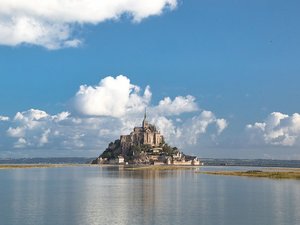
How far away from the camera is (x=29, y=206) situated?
5709cm

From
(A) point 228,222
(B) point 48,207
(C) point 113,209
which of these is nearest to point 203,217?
(A) point 228,222

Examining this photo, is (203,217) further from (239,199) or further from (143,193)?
(143,193)

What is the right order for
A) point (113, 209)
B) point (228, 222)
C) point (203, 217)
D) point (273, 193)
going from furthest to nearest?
point (273, 193)
point (113, 209)
point (203, 217)
point (228, 222)

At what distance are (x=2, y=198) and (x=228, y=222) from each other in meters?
33.0

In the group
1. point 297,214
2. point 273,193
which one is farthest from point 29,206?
point 273,193

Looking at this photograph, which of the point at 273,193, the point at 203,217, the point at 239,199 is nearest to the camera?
the point at 203,217

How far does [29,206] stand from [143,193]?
22.0m

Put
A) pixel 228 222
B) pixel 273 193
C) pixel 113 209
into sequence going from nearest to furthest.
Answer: pixel 228 222 < pixel 113 209 < pixel 273 193

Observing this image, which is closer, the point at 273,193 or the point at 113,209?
the point at 113,209

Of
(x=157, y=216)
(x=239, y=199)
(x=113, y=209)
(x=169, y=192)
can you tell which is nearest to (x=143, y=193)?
(x=169, y=192)

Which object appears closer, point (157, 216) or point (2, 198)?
point (157, 216)

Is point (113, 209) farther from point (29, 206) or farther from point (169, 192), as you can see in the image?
point (169, 192)

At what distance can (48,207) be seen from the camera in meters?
56.2

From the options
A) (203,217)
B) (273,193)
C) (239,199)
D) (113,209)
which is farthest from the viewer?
(273,193)
